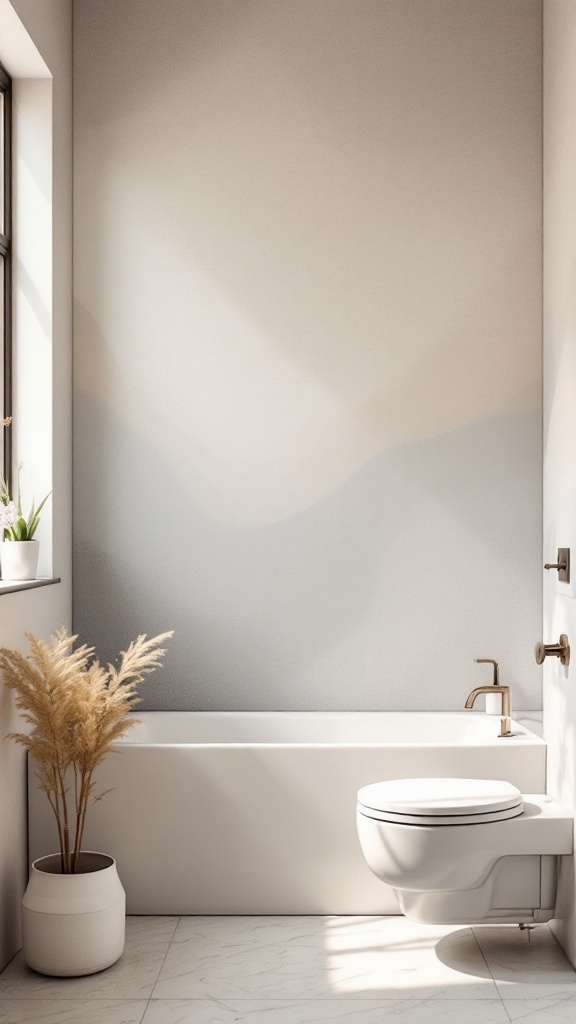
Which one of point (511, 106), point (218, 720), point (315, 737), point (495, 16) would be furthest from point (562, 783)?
point (495, 16)

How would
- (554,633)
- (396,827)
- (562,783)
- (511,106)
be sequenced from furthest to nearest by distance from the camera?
(511,106)
(554,633)
(562,783)
(396,827)

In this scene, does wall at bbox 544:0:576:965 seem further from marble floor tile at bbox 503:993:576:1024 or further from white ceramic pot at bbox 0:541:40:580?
white ceramic pot at bbox 0:541:40:580

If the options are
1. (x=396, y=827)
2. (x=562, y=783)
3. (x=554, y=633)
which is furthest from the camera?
(x=554, y=633)

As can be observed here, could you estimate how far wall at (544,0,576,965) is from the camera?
275 centimetres

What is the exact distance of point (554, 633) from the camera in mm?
3125

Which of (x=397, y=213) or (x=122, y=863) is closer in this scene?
(x=122, y=863)

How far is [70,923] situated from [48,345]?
1.68m

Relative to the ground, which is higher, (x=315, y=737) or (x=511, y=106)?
(x=511, y=106)

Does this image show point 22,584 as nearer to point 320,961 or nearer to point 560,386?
point 320,961

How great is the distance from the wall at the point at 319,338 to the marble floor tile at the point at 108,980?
2.88 ft

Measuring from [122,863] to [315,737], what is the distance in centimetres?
75

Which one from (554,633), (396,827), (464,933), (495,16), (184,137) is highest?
(495,16)

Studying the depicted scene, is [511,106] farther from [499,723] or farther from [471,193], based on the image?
[499,723]

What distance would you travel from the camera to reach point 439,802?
2.46 meters
